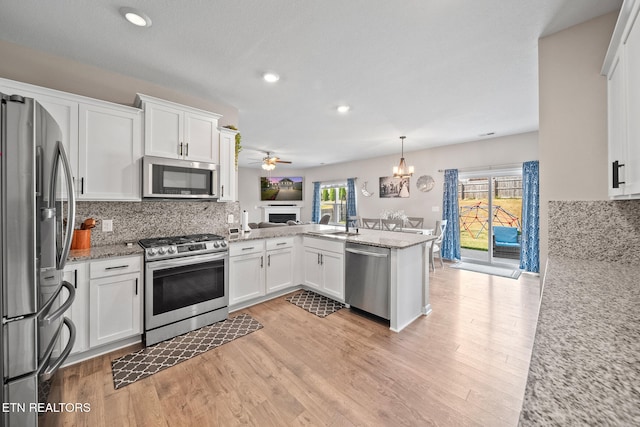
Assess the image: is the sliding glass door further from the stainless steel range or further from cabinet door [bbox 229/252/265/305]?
the stainless steel range

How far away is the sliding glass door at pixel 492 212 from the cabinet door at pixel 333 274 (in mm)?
3964

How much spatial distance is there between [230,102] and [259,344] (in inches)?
116

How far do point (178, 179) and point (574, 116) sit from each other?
3363 millimetres

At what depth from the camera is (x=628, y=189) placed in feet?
3.69

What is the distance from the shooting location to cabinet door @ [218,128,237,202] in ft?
9.89

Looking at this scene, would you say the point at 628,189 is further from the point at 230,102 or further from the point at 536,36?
the point at 230,102

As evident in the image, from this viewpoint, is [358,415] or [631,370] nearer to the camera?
[631,370]

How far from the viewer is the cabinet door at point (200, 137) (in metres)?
2.71

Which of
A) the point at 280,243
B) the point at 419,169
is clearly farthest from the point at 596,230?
the point at 419,169

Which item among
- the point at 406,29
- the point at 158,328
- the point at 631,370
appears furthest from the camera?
the point at 158,328

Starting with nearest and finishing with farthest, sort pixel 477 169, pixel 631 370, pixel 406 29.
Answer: pixel 631 370
pixel 406 29
pixel 477 169

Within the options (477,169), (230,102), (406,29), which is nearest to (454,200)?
(477,169)

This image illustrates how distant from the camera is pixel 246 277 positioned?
9.78 feet

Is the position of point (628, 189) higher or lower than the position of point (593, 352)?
higher
